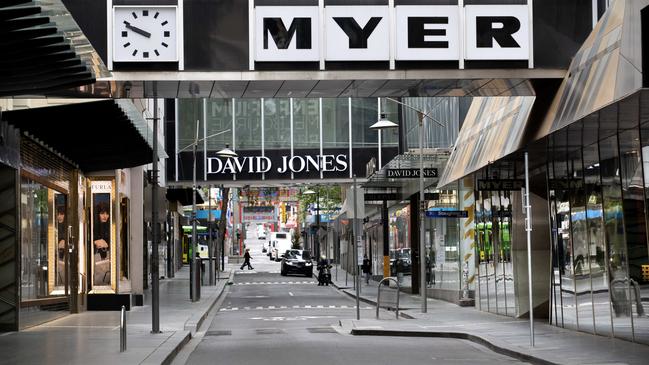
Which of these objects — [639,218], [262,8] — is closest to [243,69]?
[262,8]

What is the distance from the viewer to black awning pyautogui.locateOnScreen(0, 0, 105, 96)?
388 inches

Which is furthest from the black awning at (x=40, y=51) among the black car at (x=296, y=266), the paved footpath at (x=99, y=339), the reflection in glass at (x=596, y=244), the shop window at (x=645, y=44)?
the black car at (x=296, y=266)

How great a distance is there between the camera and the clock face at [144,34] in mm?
15562

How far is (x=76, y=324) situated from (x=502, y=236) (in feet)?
35.8

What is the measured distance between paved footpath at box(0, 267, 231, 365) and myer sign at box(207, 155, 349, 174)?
17.7 meters

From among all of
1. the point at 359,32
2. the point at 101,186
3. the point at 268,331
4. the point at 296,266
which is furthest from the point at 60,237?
the point at 296,266

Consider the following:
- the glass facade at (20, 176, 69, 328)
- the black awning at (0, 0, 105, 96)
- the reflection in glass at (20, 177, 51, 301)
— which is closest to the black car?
the glass facade at (20, 176, 69, 328)

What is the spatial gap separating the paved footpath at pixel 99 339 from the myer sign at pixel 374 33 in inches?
209

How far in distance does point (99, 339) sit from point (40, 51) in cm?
830

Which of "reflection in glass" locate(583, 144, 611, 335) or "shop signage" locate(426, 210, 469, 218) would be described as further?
"shop signage" locate(426, 210, 469, 218)

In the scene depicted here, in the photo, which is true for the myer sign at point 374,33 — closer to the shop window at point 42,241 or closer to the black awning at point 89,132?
the black awning at point 89,132

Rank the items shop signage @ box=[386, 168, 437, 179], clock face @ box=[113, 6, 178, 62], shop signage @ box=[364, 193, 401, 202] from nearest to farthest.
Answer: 1. clock face @ box=[113, 6, 178, 62]
2. shop signage @ box=[386, 168, 437, 179]
3. shop signage @ box=[364, 193, 401, 202]

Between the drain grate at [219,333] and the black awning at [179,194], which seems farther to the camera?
the black awning at [179,194]

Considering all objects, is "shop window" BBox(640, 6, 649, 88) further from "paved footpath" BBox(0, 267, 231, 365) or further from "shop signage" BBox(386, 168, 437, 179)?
"shop signage" BBox(386, 168, 437, 179)
